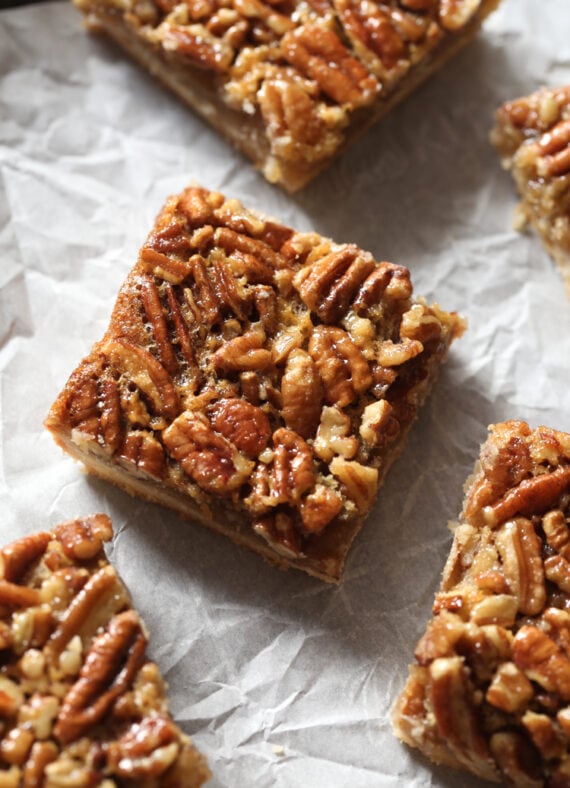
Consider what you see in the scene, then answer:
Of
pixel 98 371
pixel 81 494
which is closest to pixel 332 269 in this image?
pixel 98 371

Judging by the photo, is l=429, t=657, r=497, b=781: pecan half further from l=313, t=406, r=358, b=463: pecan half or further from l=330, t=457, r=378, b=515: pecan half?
l=313, t=406, r=358, b=463: pecan half

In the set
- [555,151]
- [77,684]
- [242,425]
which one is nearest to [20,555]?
[77,684]

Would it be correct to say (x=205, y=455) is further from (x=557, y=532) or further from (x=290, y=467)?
(x=557, y=532)

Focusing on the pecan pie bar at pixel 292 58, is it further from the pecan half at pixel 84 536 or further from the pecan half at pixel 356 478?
the pecan half at pixel 84 536

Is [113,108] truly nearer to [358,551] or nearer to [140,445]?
[140,445]

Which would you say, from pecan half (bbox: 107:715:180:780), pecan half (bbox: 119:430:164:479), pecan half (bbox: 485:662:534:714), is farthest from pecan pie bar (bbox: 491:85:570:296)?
pecan half (bbox: 107:715:180:780)

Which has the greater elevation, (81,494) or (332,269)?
(332,269)
